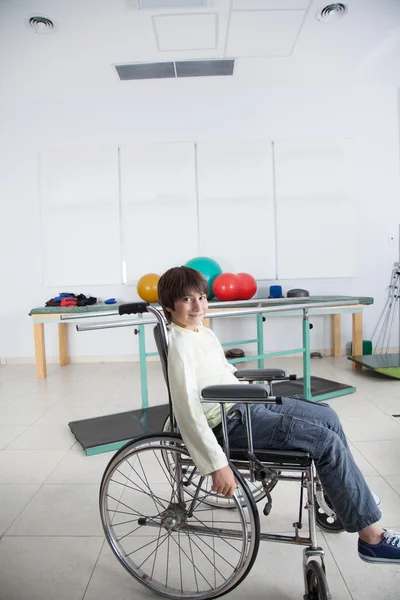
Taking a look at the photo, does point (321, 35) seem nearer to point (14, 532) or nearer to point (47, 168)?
point (47, 168)

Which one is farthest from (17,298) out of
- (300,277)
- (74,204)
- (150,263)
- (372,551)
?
(372,551)

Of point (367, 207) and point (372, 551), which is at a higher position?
point (367, 207)

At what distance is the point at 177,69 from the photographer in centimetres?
400

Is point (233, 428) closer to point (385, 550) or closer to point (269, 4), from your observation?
point (385, 550)

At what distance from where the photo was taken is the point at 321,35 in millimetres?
3406

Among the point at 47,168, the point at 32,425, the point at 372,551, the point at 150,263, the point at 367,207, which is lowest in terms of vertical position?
the point at 32,425

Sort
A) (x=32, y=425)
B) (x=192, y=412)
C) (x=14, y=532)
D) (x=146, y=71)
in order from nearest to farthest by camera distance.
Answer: (x=192, y=412)
(x=14, y=532)
(x=32, y=425)
(x=146, y=71)

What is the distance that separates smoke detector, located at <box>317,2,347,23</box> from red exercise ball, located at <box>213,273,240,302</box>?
209cm

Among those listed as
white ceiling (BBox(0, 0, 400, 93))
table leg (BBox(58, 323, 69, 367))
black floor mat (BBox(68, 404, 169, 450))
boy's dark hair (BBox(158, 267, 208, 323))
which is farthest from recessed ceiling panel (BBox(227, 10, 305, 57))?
table leg (BBox(58, 323, 69, 367))

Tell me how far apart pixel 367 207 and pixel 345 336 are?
137cm

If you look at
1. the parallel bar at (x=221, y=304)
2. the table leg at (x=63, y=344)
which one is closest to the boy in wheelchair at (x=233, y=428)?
the parallel bar at (x=221, y=304)

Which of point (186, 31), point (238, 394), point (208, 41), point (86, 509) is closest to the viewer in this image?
point (238, 394)

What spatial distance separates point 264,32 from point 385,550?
3.59m

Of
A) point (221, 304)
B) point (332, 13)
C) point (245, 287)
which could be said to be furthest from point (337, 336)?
point (332, 13)
